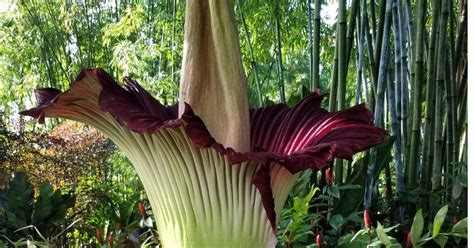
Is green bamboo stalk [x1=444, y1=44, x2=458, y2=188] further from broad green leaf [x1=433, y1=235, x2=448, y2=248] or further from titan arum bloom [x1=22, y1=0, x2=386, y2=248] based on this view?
titan arum bloom [x1=22, y1=0, x2=386, y2=248]

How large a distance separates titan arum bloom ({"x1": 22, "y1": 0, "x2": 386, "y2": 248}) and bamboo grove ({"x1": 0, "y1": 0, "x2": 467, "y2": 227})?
2.02 feet

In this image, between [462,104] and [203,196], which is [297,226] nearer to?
[203,196]

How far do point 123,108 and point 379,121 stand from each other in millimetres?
1123

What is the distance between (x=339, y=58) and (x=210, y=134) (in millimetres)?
713

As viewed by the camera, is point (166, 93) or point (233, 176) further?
point (166, 93)

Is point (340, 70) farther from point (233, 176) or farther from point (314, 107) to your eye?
point (233, 176)

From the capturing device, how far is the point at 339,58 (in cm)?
145

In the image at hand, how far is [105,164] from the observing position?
5500mm

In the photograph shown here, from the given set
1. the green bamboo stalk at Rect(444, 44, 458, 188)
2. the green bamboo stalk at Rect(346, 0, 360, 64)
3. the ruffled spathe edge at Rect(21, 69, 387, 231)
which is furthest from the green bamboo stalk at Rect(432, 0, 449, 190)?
the ruffled spathe edge at Rect(21, 69, 387, 231)

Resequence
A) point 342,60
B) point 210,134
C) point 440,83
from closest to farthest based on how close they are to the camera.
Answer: point 210,134 < point 342,60 < point 440,83

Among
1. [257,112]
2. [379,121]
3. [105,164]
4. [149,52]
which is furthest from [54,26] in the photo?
[257,112]

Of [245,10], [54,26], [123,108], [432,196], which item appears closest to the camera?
[123,108]

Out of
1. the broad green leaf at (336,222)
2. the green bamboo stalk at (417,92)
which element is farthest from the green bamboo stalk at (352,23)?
the broad green leaf at (336,222)

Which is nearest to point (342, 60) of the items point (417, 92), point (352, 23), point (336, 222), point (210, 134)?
point (352, 23)
